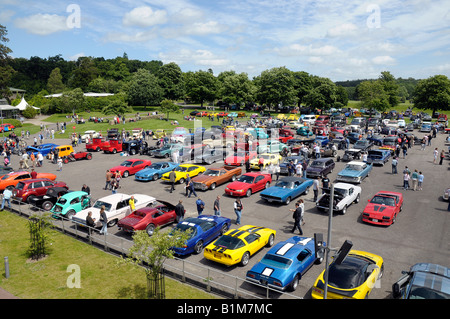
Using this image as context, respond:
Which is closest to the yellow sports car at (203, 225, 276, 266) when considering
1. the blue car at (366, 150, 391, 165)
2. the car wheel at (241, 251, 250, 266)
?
the car wheel at (241, 251, 250, 266)

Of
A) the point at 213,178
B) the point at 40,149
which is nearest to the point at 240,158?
→ the point at 213,178

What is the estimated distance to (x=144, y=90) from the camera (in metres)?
78.6

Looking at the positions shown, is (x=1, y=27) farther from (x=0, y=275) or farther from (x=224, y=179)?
(x=0, y=275)

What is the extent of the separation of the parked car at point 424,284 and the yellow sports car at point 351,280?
2.76ft

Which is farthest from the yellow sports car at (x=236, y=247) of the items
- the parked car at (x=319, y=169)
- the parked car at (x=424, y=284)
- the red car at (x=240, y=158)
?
the red car at (x=240, y=158)

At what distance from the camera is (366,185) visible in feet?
80.6

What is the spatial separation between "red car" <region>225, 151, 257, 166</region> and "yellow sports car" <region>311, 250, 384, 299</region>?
18.4 metres

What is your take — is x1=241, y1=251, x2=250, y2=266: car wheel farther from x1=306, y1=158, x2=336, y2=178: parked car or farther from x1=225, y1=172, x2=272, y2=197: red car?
x1=306, y1=158, x2=336, y2=178: parked car

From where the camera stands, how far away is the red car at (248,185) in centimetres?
2148

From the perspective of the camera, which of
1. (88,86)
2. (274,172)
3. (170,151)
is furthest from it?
(88,86)

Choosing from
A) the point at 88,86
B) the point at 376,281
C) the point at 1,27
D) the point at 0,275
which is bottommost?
the point at 0,275

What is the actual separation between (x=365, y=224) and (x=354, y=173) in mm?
8326

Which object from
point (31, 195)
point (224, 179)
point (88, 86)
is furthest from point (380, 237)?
point (88, 86)
